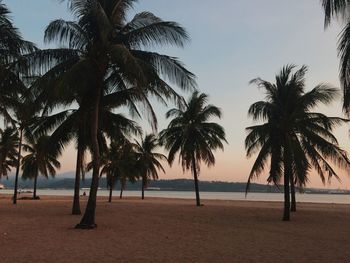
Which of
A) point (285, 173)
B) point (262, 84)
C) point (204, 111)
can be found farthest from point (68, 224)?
point (204, 111)

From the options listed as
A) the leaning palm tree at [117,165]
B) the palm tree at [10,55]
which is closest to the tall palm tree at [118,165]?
the leaning palm tree at [117,165]

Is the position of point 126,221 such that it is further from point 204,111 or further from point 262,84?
point 204,111

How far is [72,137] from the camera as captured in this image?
23.2 meters

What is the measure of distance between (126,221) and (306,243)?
25.6 ft

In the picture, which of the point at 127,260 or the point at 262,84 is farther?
the point at 262,84

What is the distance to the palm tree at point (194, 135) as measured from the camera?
33.7 meters

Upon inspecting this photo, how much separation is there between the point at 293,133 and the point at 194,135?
45.7 feet

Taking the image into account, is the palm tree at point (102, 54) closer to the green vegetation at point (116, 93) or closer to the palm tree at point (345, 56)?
the green vegetation at point (116, 93)

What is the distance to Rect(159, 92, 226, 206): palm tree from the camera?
3366cm

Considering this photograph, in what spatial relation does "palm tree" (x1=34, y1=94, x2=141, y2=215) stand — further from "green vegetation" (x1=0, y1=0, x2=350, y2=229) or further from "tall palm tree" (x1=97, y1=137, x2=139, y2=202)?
"tall palm tree" (x1=97, y1=137, x2=139, y2=202)

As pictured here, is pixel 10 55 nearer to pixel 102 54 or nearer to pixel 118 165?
pixel 102 54

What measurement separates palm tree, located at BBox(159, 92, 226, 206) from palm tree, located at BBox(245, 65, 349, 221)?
11777mm

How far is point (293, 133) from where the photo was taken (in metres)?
20.4

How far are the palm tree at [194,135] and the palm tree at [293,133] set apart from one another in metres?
11.8
